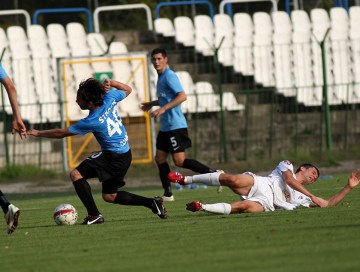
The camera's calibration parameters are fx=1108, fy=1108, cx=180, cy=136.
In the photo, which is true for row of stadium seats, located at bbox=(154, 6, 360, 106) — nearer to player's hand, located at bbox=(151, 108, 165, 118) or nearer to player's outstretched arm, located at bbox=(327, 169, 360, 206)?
player's hand, located at bbox=(151, 108, 165, 118)

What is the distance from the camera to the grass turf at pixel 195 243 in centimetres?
892

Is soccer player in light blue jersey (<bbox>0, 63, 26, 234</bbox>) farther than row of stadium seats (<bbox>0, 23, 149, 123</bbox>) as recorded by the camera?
No

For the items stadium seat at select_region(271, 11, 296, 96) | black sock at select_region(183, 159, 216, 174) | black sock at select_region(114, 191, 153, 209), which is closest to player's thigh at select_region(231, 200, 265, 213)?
black sock at select_region(114, 191, 153, 209)

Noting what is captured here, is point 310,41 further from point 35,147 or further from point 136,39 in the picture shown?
point 35,147

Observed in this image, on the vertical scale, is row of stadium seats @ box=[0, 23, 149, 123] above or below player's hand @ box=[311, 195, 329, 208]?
above

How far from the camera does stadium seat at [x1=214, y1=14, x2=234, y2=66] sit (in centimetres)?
2703

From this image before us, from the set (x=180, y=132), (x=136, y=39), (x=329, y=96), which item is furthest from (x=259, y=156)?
(x=180, y=132)

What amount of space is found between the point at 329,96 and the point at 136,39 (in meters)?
5.28

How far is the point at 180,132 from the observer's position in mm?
17500

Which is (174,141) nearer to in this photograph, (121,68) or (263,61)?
(121,68)

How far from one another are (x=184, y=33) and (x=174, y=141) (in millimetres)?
10325

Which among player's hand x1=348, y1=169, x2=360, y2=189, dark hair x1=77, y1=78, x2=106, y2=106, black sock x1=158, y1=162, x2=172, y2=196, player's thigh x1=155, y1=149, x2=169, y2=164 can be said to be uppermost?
dark hair x1=77, y1=78, x2=106, y2=106

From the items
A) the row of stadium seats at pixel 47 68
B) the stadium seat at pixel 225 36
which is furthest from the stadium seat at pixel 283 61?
the row of stadium seats at pixel 47 68

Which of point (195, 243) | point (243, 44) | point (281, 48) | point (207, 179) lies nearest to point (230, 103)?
point (243, 44)
